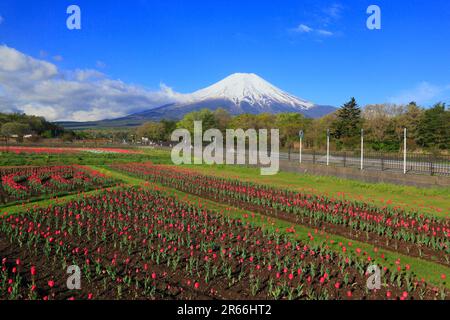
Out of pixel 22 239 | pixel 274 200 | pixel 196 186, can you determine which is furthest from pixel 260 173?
pixel 22 239

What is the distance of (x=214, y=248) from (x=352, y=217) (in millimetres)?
5073

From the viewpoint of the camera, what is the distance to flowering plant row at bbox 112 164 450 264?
8.82m

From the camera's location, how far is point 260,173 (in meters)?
25.9

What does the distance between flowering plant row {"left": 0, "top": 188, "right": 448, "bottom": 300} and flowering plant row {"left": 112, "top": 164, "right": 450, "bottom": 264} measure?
2080mm

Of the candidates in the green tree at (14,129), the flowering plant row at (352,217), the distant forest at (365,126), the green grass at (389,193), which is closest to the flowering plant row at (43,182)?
the flowering plant row at (352,217)

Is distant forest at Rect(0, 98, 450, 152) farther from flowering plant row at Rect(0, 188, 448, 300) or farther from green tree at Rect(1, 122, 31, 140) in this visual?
flowering plant row at Rect(0, 188, 448, 300)

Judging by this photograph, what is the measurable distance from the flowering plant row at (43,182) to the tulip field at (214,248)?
0.85 feet

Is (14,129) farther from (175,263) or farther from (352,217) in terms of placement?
(175,263)

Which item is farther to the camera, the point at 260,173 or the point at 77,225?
the point at 260,173

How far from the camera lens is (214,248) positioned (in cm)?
823

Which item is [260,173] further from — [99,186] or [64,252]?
[64,252]

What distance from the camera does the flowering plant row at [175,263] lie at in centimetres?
588

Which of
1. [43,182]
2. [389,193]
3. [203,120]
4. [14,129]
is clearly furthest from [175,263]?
[14,129]

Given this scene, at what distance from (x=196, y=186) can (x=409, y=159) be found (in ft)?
48.3
